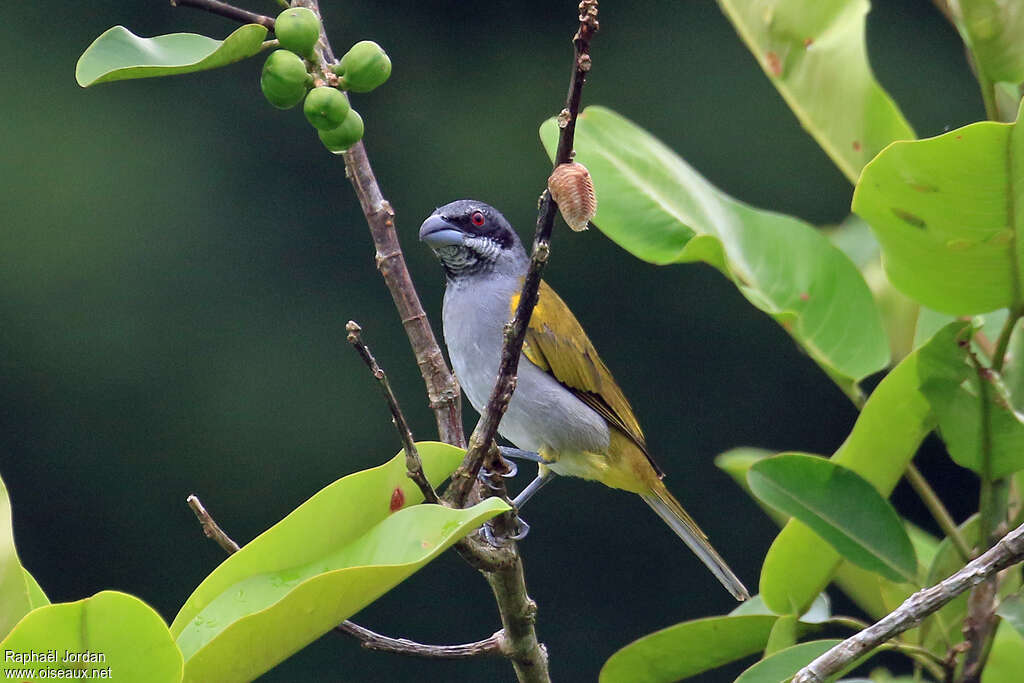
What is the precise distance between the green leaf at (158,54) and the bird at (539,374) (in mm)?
991

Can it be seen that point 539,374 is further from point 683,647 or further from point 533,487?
point 683,647

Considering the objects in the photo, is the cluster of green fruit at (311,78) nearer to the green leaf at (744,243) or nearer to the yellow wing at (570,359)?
the green leaf at (744,243)

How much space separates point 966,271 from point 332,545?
81cm

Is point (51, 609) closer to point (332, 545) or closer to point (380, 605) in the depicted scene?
point (332, 545)

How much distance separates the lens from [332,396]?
7.52 m

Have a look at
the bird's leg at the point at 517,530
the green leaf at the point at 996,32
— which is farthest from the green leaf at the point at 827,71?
the bird's leg at the point at 517,530

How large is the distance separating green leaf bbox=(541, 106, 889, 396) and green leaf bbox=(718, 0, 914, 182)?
146 millimetres

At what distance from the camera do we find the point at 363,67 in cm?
132

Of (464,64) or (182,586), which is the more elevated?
(464,64)

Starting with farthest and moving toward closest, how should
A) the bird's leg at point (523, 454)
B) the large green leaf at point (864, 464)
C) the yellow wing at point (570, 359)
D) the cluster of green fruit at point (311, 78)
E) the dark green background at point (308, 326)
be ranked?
the dark green background at point (308, 326) < the yellow wing at point (570, 359) < the bird's leg at point (523, 454) < the large green leaf at point (864, 464) < the cluster of green fruit at point (311, 78)

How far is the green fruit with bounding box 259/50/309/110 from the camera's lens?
126cm

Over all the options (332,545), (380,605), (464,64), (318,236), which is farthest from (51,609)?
(464,64)

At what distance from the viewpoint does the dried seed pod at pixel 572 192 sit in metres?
1.07

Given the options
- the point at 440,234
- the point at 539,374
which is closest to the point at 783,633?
the point at 539,374
